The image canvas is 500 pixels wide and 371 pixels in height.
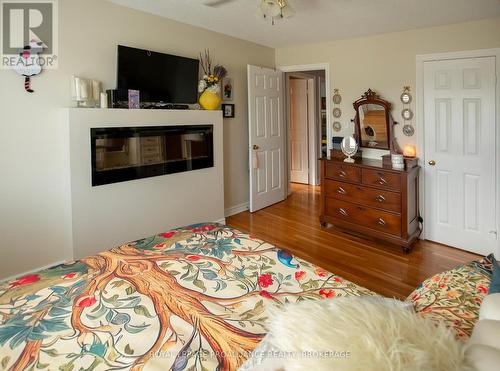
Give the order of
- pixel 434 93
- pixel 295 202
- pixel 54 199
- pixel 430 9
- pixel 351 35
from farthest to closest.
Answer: pixel 295 202 < pixel 351 35 < pixel 434 93 < pixel 430 9 < pixel 54 199

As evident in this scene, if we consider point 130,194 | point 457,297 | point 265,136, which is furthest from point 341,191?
point 457,297

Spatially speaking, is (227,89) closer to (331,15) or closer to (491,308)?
(331,15)

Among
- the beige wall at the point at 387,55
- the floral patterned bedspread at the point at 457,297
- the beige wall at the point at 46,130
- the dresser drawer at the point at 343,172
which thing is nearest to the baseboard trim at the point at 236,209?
the dresser drawer at the point at 343,172

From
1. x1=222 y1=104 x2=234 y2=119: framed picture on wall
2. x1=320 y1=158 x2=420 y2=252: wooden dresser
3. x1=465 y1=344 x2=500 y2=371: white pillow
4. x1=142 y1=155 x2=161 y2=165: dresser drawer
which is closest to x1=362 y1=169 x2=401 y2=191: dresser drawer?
x1=320 y1=158 x2=420 y2=252: wooden dresser

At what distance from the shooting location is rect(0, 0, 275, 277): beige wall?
104 inches

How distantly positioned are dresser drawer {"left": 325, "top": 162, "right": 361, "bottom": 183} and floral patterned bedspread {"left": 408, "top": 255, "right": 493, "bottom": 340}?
2.26 m

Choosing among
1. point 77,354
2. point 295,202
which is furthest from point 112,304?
point 295,202

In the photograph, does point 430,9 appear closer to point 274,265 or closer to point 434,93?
point 434,93

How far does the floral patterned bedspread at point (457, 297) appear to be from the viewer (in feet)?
3.63

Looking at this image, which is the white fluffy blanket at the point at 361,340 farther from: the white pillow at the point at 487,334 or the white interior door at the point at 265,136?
the white interior door at the point at 265,136

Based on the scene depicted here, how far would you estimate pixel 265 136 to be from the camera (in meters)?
4.89

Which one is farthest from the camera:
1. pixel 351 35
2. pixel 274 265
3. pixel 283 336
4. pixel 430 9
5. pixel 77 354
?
pixel 351 35

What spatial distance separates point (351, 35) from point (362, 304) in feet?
13.1

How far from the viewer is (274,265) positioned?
1.57 m
